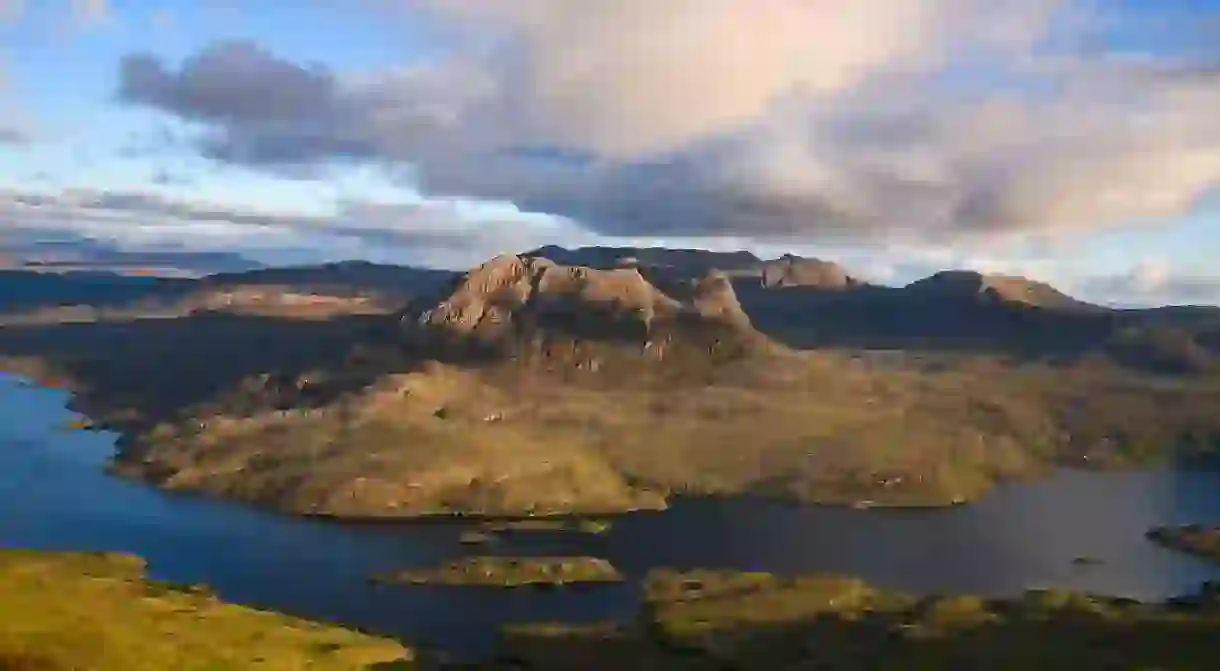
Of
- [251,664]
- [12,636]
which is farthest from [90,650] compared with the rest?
[251,664]

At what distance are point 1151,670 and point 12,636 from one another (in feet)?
587

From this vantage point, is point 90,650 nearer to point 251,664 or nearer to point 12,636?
point 12,636

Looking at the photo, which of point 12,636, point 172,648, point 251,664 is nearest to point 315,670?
point 251,664

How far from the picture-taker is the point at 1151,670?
198 meters

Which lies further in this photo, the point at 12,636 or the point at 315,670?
the point at 315,670

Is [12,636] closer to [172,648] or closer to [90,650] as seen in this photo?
[90,650]

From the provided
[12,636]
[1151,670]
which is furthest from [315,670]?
[1151,670]

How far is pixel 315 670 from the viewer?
198m

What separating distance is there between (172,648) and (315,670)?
77.8 ft

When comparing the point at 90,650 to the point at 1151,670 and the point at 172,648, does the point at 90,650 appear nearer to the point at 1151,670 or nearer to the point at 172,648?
the point at 172,648

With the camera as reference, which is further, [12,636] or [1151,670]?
[1151,670]

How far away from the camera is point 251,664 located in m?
196

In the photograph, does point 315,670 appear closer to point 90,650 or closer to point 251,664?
point 251,664

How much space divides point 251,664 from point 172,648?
13.9m
